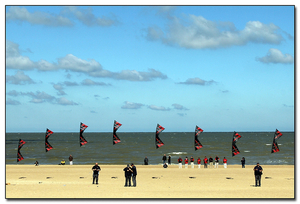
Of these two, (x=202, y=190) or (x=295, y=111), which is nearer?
(x=295, y=111)

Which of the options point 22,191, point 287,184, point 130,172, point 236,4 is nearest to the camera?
point 236,4

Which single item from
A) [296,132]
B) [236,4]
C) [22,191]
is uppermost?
[236,4]

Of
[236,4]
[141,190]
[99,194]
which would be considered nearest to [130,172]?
[141,190]

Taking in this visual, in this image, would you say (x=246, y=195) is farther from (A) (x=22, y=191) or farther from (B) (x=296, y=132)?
(A) (x=22, y=191)

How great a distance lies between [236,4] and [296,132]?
760 cm

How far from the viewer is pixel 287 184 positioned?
30453 mm

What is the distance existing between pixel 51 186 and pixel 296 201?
1864 centimetres

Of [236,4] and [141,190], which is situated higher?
[236,4]

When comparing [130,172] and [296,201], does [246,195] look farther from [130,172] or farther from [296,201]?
[130,172]

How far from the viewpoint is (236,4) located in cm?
1966

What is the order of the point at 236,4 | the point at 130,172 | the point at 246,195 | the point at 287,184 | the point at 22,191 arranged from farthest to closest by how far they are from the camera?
the point at 287,184
the point at 130,172
the point at 22,191
the point at 246,195
the point at 236,4
